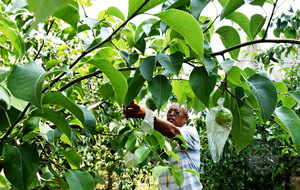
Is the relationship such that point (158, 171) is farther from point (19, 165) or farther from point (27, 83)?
point (27, 83)

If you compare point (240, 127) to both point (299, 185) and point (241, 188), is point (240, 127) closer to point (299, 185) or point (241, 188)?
point (241, 188)

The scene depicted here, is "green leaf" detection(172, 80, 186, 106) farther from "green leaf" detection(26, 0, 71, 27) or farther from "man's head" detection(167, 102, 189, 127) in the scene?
"man's head" detection(167, 102, 189, 127)

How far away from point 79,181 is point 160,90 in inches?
14.4

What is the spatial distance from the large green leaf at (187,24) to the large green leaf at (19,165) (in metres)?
0.40

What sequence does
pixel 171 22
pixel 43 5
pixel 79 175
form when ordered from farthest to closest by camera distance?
pixel 79 175 → pixel 171 22 → pixel 43 5

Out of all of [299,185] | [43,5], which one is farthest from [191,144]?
[299,185]

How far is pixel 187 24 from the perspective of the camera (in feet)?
1.16

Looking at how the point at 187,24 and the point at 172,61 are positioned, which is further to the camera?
the point at 172,61

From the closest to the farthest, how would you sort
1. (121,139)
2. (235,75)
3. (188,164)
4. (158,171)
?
(235,75), (158,171), (121,139), (188,164)

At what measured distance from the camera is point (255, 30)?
565mm

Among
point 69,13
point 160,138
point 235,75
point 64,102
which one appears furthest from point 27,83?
point 160,138

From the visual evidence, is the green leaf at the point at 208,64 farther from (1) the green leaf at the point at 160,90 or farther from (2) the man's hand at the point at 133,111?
(2) the man's hand at the point at 133,111

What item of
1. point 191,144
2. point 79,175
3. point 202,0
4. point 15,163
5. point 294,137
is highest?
point 202,0

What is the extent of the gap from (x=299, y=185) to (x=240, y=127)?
3499mm
